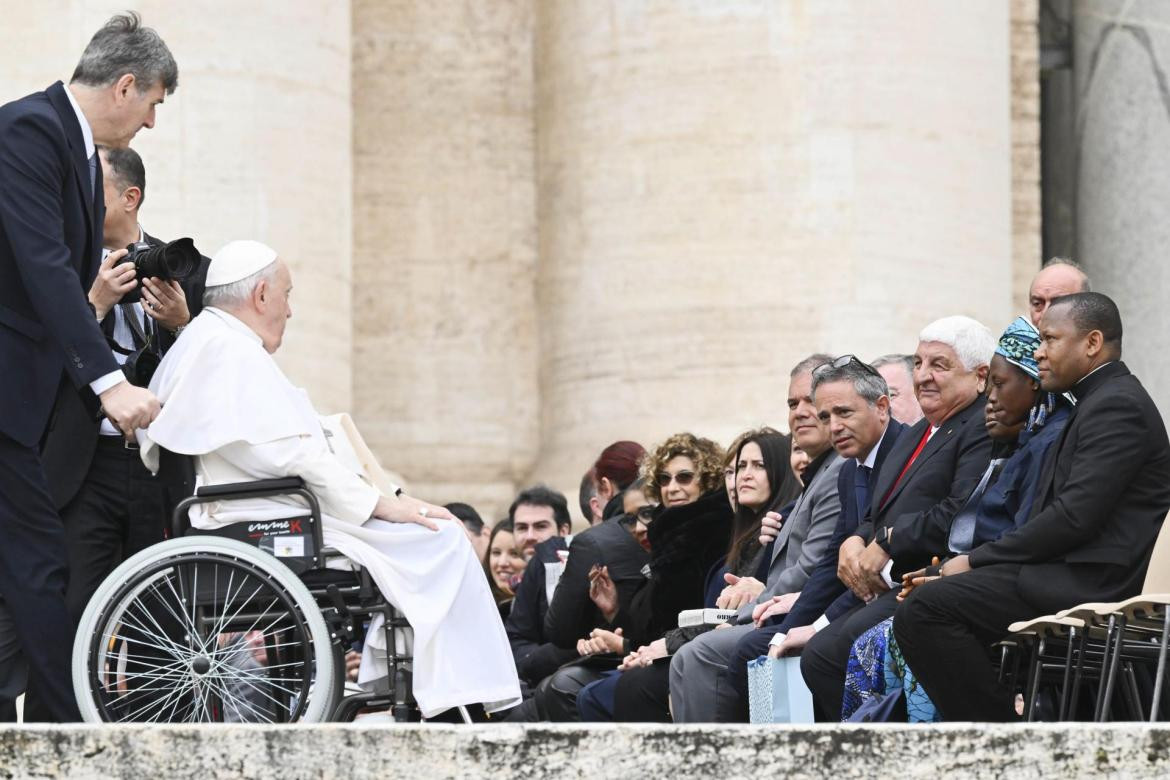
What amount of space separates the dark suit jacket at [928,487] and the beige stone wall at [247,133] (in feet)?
16.2

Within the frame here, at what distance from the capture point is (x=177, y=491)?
5941 mm

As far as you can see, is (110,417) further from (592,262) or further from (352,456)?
(592,262)

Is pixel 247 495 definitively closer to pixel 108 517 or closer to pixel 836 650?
pixel 108 517

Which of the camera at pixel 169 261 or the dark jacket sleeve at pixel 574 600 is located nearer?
the camera at pixel 169 261

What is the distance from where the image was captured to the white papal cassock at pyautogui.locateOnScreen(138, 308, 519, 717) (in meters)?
5.82

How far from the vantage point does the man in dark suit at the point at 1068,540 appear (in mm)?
5875

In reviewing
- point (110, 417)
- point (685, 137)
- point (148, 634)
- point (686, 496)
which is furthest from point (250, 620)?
point (685, 137)

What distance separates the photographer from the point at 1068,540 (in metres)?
5.88

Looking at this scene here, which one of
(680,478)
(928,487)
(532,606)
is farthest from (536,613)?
(928,487)

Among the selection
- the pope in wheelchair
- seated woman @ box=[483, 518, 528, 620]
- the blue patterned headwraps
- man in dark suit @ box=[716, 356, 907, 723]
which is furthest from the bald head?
seated woman @ box=[483, 518, 528, 620]

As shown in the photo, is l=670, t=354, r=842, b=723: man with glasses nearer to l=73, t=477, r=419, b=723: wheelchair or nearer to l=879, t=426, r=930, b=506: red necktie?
l=879, t=426, r=930, b=506: red necktie

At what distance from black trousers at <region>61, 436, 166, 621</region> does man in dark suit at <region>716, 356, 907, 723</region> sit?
6.22ft

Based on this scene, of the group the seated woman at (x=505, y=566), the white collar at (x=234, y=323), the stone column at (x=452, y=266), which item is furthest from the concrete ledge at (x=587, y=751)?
the stone column at (x=452, y=266)

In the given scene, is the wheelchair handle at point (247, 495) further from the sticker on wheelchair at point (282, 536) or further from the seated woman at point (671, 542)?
the seated woman at point (671, 542)
